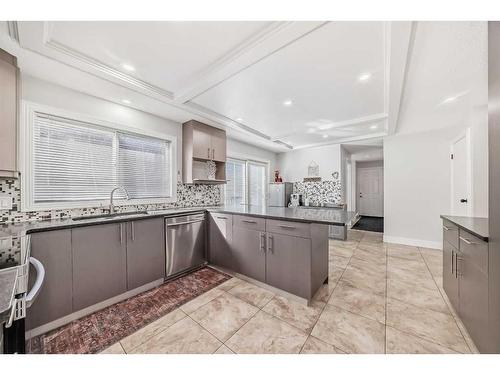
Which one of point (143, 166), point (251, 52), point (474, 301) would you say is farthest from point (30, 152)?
point (474, 301)

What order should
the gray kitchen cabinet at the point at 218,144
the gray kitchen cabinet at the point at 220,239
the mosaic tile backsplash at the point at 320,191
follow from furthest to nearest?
the mosaic tile backsplash at the point at 320,191
the gray kitchen cabinet at the point at 218,144
the gray kitchen cabinet at the point at 220,239

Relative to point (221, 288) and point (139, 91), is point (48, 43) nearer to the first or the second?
point (139, 91)

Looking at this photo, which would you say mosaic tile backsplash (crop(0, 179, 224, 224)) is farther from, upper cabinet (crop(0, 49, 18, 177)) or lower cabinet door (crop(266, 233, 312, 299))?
lower cabinet door (crop(266, 233, 312, 299))

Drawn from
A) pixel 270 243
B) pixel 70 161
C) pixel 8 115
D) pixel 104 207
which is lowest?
pixel 270 243

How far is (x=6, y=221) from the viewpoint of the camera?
171 centimetres

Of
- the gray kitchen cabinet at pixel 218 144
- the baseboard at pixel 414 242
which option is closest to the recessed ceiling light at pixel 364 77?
the gray kitchen cabinet at pixel 218 144

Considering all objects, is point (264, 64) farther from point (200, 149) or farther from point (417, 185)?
point (417, 185)

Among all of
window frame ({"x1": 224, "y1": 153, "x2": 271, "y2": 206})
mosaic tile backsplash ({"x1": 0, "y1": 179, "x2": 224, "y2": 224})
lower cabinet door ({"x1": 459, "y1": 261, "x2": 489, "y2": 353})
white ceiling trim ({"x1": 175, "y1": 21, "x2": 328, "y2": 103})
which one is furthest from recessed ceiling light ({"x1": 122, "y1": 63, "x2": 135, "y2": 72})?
lower cabinet door ({"x1": 459, "y1": 261, "x2": 489, "y2": 353})

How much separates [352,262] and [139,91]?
3700 mm

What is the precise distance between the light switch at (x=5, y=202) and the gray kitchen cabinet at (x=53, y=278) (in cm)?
57

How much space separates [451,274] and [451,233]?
0.39 metres

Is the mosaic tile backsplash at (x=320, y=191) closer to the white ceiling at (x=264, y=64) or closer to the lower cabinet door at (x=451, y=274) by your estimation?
the white ceiling at (x=264, y=64)

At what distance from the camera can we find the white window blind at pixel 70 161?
1948 mm

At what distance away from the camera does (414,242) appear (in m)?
3.80
